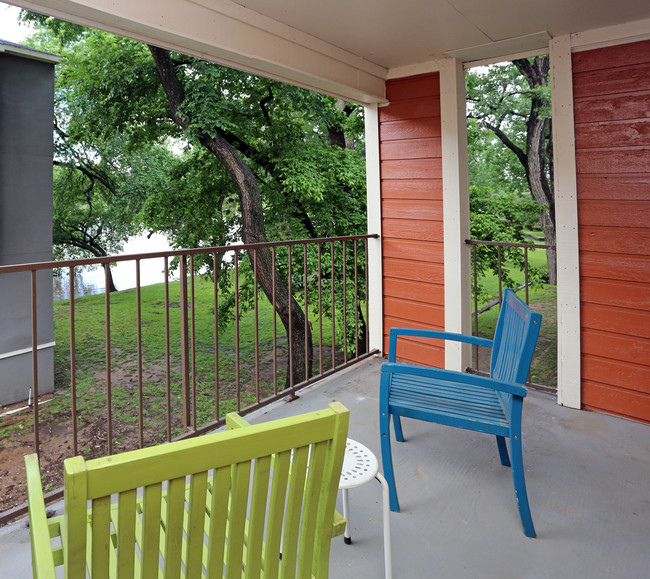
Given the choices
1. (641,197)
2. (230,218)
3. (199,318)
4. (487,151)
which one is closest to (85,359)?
(199,318)

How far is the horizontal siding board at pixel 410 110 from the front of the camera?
3.68 meters

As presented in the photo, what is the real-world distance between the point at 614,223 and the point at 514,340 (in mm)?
1378

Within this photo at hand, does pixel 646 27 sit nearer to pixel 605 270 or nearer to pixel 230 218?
pixel 605 270

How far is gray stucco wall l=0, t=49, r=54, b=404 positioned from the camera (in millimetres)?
8312

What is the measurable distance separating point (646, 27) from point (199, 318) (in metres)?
12.7

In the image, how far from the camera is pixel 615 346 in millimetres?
3018

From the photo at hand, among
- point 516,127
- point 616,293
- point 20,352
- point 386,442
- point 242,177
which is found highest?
point 516,127

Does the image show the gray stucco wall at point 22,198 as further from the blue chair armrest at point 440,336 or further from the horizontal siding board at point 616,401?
the horizontal siding board at point 616,401

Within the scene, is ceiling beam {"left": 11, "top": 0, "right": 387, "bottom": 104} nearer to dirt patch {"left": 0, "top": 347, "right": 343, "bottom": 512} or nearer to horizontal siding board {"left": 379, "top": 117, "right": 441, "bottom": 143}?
horizontal siding board {"left": 379, "top": 117, "right": 441, "bottom": 143}

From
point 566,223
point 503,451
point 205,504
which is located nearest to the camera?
point 205,504

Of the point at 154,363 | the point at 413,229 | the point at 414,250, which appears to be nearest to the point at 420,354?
the point at 414,250

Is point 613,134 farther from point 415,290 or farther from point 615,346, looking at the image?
point 415,290

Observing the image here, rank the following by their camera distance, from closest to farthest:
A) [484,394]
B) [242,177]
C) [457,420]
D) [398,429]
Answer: [457,420], [484,394], [398,429], [242,177]

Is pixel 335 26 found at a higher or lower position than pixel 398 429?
higher
